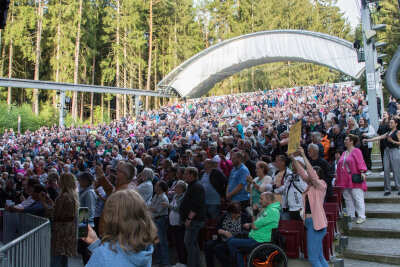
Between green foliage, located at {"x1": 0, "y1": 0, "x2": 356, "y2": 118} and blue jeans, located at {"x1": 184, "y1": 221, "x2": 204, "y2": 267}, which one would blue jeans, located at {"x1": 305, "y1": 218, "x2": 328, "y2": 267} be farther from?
green foliage, located at {"x1": 0, "y1": 0, "x2": 356, "y2": 118}

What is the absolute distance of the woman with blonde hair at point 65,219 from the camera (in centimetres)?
503

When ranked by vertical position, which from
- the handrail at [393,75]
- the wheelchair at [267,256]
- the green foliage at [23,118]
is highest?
the green foliage at [23,118]

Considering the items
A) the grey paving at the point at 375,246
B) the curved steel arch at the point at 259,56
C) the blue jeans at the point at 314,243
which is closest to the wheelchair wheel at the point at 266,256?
the blue jeans at the point at 314,243

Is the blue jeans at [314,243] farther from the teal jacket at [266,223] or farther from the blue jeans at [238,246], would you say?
the blue jeans at [238,246]

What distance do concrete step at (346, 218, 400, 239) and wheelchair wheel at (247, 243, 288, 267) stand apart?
2.25 m

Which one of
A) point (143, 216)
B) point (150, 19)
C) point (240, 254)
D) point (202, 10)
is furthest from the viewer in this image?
point (202, 10)

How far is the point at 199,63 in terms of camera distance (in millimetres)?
34625

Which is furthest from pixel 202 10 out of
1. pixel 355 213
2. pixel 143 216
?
pixel 143 216

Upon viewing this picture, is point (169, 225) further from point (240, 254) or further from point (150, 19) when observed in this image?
point (150, 19)

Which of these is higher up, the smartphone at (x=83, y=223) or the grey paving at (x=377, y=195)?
the smartphone at (x=83, y=223)

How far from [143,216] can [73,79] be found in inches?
1689

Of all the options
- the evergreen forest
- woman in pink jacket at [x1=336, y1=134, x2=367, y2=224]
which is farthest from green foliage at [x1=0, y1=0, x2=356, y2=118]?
woman in pink jacket at [x1=336, y1=134, x2=367, y2=224]

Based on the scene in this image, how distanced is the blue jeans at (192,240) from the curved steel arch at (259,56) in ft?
74.4

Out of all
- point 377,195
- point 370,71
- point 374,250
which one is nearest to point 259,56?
point 370,71
